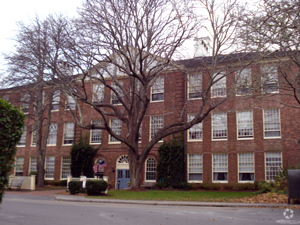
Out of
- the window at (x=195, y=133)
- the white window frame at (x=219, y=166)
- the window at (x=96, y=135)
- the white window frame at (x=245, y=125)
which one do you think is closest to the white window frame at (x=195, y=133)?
the window at (x=195, y=133)

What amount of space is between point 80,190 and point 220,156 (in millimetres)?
11923

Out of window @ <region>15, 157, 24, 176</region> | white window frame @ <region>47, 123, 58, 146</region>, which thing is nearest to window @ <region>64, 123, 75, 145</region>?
white window frame @ <region>47, 123, 58, 146</region>

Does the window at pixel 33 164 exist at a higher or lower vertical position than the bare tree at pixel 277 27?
lower

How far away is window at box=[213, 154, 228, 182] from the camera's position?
26.3 meters

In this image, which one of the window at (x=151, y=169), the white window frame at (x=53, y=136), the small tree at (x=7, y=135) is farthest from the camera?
the white window frame at (x=53, y=136)

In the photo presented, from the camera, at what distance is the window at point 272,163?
24578 millimetres

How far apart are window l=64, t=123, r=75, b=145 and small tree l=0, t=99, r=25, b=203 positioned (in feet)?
84.5

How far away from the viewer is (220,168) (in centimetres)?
2650

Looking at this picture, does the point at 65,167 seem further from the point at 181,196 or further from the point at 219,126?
the point at 181,196

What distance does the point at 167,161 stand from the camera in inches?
1077

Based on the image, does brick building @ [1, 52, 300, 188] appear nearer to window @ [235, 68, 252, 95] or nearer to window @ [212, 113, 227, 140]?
window @ [212, 113, 227, 140]

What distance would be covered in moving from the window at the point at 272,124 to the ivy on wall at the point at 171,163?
709 centimetres

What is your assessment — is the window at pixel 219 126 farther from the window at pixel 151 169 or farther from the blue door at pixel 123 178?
the blue door at pixel 123 178

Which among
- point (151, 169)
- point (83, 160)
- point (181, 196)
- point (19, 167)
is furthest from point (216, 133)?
point (19, 167)
